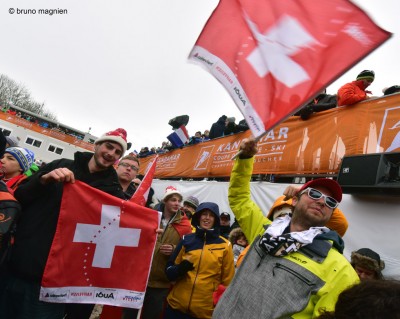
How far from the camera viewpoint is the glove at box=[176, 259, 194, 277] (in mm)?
3018

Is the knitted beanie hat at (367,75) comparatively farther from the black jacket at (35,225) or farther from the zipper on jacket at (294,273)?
the black jacket at (35,225)

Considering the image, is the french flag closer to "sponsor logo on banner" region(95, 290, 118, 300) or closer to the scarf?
"sponsor logo on banner" region(95, 290, 118, 300)

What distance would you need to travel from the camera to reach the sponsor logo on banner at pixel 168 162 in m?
10.1

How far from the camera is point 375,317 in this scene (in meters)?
0.86

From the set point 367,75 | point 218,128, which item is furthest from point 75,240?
point 218,128

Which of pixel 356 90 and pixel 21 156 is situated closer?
pixel 21 156

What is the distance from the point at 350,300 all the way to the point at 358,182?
9.90 feet

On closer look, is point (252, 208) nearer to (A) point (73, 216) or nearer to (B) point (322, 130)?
(A) point (73, 216)

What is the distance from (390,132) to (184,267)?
2.86m

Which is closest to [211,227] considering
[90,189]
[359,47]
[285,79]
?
[90,189]

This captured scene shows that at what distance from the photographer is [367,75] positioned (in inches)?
179

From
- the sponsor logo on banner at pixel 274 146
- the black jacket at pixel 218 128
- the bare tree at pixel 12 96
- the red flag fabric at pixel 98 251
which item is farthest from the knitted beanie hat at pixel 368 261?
the bare tree at pixel 12 96

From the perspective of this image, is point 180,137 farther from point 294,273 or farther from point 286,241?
point 294,273

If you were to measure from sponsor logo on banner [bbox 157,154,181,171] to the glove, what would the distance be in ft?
22.9
